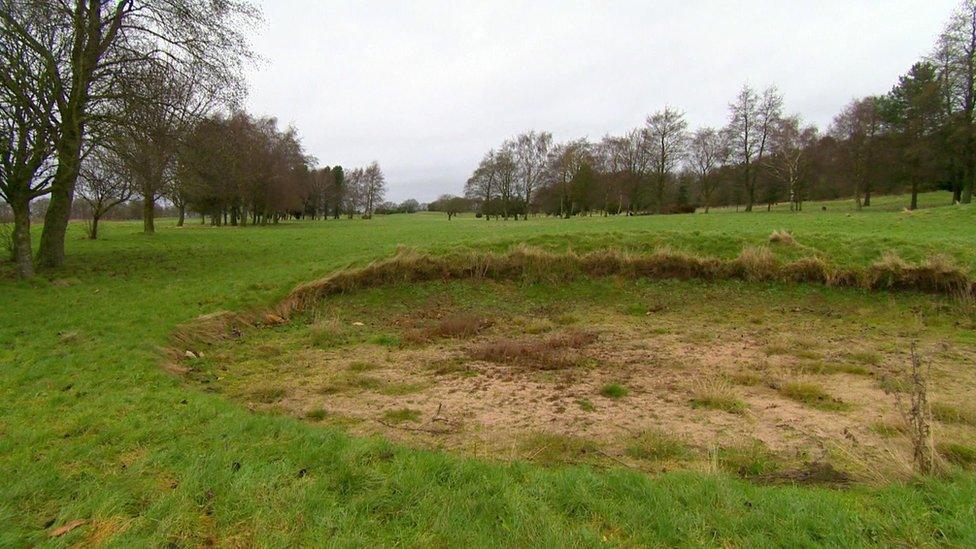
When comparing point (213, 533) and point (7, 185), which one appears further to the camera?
point (7, 185)

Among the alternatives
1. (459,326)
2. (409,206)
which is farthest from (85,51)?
(409,206)

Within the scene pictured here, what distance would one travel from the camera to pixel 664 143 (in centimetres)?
5600

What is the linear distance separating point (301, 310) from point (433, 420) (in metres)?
7.78

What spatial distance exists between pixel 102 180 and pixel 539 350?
1906 centimetres

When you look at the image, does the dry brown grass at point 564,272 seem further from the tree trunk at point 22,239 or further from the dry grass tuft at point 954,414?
the tree trunk at point 22,239

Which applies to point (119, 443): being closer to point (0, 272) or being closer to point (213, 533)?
point (213, 533)

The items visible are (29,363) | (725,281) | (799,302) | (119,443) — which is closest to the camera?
(119,443)

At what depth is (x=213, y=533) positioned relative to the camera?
10.7 feet

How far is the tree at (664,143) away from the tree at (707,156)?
303 centimetres

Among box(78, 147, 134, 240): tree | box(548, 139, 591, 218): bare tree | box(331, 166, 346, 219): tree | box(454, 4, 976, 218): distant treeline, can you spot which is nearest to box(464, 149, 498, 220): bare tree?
box(454, 4, 976, 218): distant treeline

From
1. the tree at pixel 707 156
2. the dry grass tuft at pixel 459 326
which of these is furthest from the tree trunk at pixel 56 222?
the tree at pixel 707 156

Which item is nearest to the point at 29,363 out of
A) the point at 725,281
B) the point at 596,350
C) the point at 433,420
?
the point at 433,420

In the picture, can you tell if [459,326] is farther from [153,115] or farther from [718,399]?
[153,115]

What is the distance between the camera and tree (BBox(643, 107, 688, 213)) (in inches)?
2175
